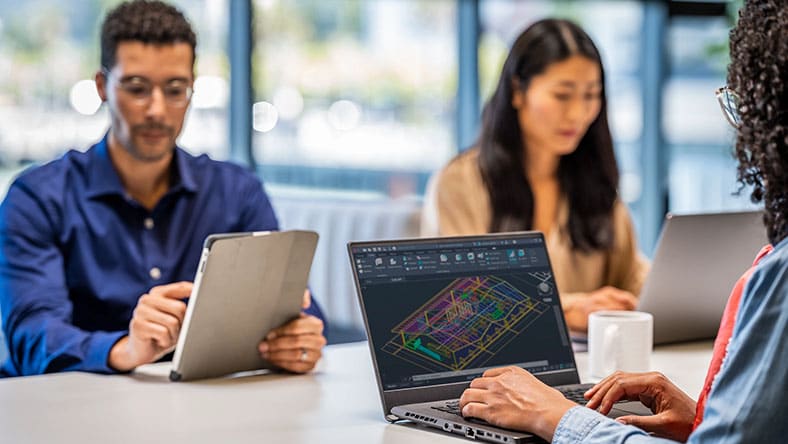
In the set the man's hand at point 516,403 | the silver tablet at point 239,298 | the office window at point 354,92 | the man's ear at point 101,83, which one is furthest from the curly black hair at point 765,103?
the office window at point 354,92

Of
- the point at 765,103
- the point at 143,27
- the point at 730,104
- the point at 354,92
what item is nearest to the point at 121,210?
the point at 143,27

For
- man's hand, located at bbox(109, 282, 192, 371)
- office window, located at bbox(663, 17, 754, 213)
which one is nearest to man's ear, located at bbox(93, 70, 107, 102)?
man's hand, located at bbox(109, 282, 192, 371)

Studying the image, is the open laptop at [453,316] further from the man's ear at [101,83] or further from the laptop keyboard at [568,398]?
the man's ear at [101,83]

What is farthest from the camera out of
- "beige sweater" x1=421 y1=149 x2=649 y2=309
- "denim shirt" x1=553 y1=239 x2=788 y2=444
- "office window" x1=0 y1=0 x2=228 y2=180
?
"office window" x1=0 y1=0 x2=228 y2=180

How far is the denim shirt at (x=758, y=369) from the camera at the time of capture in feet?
3.65

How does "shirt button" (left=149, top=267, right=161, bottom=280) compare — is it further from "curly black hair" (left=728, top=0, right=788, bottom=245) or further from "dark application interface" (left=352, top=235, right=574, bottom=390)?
"curly black hair" (left=728, top=0, right=788, bottom=245)

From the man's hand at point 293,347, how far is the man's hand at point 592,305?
0.63 metres

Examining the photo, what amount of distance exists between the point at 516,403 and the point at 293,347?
0.62 metres

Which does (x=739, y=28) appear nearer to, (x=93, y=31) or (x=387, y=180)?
(x=93, y=31)

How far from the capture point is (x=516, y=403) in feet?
4.90

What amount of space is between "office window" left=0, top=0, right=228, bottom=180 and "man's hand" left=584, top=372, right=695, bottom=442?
281 centimetres

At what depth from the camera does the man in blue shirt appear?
225cm

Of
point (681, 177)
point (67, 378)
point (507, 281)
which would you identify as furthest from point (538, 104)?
point (681, 177)

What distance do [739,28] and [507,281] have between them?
0.69m
